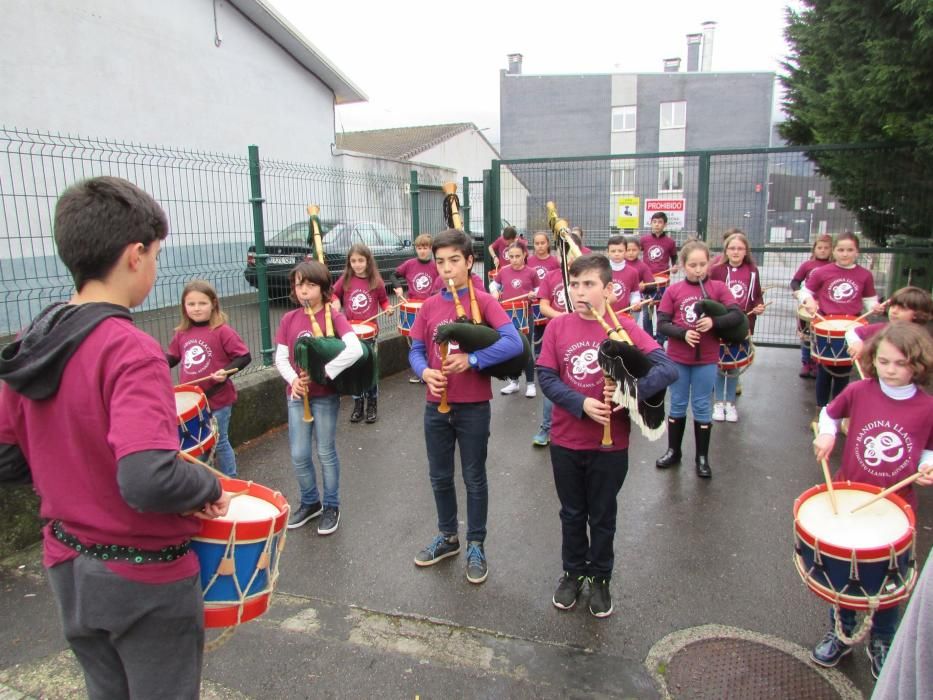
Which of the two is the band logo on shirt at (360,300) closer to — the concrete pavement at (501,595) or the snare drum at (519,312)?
the snare drum at (519,312)

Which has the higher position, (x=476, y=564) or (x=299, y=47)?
(x=299, y=47)

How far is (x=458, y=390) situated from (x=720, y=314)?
2426mm

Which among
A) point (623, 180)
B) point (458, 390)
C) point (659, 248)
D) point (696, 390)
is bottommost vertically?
point (696, 390)

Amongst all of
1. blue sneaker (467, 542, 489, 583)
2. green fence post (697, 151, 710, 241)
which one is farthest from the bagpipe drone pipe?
green fence post (697, 151, 710, 241)

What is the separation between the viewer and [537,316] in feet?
27.2

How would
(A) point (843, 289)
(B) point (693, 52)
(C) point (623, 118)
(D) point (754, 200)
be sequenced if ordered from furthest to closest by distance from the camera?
1. (B) point (693, 52)
2. (C) point (623, 118)
3. (D) point (754, 200)
4. (A) point (843, 289)

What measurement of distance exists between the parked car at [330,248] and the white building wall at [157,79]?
6089 millimetres

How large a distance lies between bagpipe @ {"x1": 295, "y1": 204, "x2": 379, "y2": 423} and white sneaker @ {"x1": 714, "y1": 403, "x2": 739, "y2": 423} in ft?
13.2

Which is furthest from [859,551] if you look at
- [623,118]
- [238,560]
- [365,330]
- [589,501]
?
[623,118]

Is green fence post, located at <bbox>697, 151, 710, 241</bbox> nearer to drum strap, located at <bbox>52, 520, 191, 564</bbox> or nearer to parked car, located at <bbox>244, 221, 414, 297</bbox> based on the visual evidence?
parked car, located at <bbox>244, 221, 414, 297</bbox>

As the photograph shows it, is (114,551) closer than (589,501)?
Yes

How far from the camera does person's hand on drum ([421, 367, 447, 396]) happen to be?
356cm

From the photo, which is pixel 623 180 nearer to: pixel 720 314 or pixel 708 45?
pixel 720 314

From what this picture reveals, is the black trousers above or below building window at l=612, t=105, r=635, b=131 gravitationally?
Answer: below
